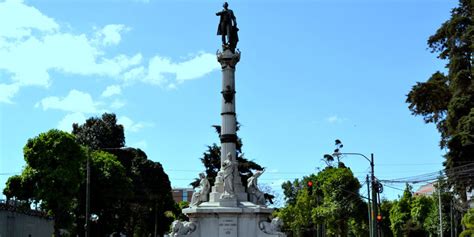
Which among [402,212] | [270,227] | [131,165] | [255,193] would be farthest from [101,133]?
[402,212]

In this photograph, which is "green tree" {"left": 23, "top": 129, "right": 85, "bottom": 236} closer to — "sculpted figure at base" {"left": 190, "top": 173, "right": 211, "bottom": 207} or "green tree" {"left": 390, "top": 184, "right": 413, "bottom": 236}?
"sculpted figure at base" {"left": 190, "top": 173, "right": 211, "bottom": 207}

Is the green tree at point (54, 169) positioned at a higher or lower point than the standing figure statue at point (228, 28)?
lower

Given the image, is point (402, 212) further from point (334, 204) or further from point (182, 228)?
point (182, 228)

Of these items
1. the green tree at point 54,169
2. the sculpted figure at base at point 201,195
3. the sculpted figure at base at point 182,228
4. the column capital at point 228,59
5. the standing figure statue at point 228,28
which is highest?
the standing figure statue at point 228,28

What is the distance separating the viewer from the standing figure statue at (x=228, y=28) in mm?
33938

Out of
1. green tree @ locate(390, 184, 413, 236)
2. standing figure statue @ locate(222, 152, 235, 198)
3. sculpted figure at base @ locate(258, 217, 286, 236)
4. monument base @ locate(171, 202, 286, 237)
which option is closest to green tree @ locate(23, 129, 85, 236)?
monument base @ locate(171, 202, 286, 237)

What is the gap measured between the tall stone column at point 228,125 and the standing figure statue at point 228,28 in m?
0.78

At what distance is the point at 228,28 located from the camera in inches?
1346

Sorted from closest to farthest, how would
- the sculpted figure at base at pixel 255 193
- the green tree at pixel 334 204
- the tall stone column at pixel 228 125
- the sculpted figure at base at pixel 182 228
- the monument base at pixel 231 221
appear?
the monument base at pixel 231 221 < the sculpted figure at base at pixel 182 228 < the tall stone column at pixel 228 125 < the sculpted figure at base at pixel 255 193 < the green tree at pixel 334 204

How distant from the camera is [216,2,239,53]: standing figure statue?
33.9 meters

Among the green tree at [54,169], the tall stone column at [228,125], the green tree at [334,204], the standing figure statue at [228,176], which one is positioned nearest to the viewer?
the standing figure statue at [228,176]

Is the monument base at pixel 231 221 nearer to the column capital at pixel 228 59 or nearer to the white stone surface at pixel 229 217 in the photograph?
the white stone surface at pixel 229 217

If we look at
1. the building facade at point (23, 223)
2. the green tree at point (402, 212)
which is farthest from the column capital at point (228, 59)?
the green tree at point (402, 212)

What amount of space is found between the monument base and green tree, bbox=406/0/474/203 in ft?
52.0
